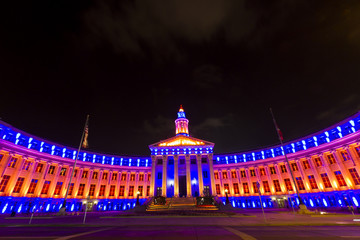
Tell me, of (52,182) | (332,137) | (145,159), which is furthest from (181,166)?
(332,137)

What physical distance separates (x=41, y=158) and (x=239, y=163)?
186ft

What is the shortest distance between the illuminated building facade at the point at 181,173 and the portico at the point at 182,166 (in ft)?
0.95

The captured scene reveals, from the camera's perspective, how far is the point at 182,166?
54906mm

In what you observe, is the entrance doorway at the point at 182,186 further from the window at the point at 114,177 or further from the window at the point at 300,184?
the window at the point at 300,184

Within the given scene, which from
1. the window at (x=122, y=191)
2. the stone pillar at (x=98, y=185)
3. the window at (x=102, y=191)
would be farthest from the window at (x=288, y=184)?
the stone pillar at (x=98, y=185)

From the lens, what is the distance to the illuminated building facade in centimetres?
3712

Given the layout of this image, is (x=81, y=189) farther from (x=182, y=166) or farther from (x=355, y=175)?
(x=355, y=175)

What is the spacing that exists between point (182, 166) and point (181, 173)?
2.23 m

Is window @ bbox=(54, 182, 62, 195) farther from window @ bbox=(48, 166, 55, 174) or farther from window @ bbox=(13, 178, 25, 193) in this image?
window @ bbox=(13, 178, 25, 193)

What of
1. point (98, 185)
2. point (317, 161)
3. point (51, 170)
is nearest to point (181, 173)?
point (98, 185)

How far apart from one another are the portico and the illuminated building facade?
29cm

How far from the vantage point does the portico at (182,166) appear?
50.4m

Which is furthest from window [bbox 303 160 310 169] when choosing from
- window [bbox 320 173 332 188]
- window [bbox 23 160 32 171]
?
window [bbox 23 160 32 171]

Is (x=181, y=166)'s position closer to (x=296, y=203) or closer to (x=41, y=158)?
(x=296, y=203)
